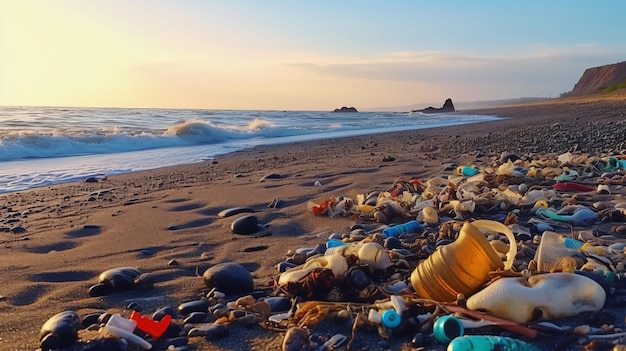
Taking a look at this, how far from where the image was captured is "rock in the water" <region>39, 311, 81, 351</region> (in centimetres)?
209

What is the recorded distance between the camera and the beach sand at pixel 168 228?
2668 millimetres

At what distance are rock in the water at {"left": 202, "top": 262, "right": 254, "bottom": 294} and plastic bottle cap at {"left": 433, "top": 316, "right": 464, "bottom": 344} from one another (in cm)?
105

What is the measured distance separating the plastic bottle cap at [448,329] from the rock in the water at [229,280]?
1048 millimetres

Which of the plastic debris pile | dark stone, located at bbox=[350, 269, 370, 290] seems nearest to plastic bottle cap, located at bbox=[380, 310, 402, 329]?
the plastic debris pile

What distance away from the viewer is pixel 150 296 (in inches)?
108

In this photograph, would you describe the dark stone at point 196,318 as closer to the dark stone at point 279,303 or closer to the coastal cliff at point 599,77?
the dark stone at point 279,303

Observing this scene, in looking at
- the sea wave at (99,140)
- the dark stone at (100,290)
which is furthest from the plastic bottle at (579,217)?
the sea wave at (99,140)

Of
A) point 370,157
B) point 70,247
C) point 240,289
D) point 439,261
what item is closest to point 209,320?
point 240,289

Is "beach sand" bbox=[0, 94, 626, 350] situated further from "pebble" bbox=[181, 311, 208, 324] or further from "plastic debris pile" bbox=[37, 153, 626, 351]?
"pebble" bbox=[181, 311, 208, 324]

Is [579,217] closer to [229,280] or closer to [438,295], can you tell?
[438,295]

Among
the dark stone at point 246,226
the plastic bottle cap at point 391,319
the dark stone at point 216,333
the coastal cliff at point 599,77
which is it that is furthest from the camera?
the coastal cliff at point 599,77

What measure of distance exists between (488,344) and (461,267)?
46cm

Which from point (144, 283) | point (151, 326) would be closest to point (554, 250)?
point (151, 326)

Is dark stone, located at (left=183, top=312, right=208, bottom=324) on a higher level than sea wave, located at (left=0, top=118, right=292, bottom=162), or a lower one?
lower
